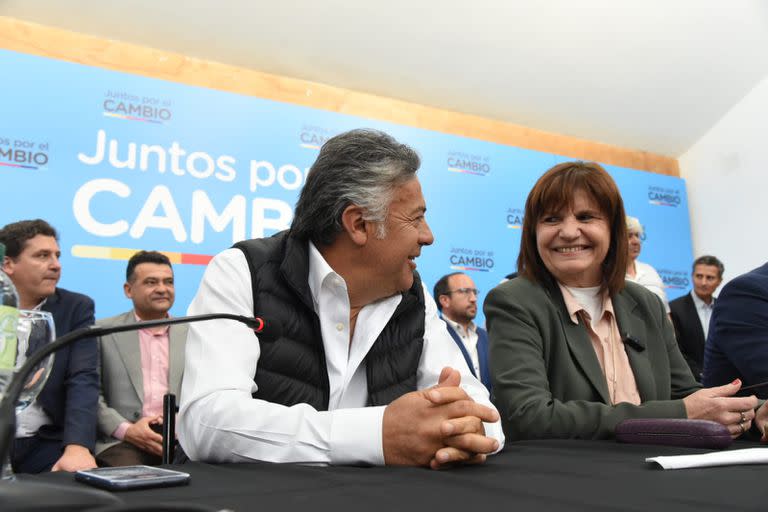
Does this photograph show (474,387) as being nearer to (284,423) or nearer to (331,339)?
(331,339)

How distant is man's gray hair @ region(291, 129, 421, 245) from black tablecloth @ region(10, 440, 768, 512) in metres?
0.64

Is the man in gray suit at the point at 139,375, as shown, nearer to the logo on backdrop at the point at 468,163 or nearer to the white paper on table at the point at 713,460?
the white paper on table at the point at 713,460

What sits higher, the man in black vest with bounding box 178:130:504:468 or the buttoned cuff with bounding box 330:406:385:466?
the man in black vest with bounding box 178:130:504:468

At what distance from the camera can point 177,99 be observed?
450cm

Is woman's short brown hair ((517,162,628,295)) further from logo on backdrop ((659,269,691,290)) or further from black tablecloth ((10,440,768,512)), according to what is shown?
logo on backdrop ((659,269,691,290))

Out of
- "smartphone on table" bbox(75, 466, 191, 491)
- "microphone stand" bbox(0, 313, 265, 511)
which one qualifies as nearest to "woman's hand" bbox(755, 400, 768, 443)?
"smartphone on table" bbox(75, 466, 191, 491)

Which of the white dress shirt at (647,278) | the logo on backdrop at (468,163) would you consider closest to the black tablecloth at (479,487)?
the white dress shirt at (647,278)

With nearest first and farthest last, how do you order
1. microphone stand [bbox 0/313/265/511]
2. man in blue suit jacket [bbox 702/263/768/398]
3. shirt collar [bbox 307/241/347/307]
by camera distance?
1. microphone stand [bbox 0/313/265/511]
2. shirt collar [bbox 307/241/347/307]
3. man in blue suit jacket [bbox 702/263/768/398]

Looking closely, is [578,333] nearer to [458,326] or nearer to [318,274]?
[318,274]

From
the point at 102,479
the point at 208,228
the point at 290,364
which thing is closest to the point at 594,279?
the point at 290,364

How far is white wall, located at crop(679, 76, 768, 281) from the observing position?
6.40m

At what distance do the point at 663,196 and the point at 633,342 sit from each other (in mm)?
5450

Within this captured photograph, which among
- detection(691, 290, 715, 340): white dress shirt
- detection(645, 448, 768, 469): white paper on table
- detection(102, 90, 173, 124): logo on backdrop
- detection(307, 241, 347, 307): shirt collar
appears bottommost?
detection(645, 448, 768, 469): white paper on table

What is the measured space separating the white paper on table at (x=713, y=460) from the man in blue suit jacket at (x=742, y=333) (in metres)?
0.85
